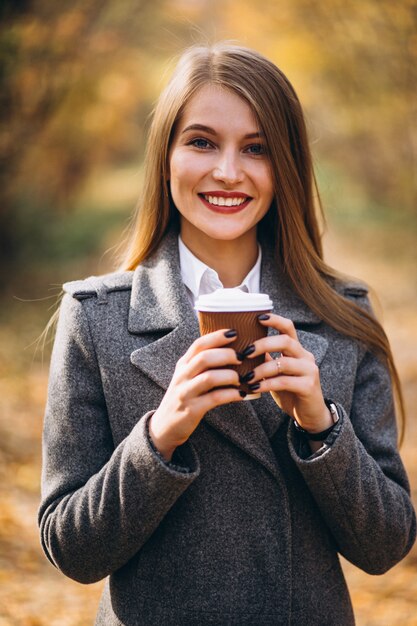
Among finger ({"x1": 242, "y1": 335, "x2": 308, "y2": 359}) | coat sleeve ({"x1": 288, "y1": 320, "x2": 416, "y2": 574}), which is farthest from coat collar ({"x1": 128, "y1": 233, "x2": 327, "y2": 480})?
finger ({"x1": 242, "y1": 335, "x2": 308, "y2": 359})

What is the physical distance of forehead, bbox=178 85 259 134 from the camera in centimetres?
223

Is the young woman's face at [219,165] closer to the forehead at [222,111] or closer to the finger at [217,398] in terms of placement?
the forehead at [222,111]

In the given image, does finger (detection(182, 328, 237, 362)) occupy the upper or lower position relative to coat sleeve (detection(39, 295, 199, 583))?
upper

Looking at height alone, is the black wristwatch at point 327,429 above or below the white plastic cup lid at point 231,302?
below

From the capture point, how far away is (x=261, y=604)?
2.12 meters

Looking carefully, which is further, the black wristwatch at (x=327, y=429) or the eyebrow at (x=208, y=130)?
the eyebrow at (x=208, y=130)

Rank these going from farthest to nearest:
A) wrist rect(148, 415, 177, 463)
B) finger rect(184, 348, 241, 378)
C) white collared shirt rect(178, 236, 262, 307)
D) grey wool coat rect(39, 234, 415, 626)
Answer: white collared shirt rect(178, 236, 262, 307)
grey wool coat rect(39, 234, 415, 626)
wrist rect(148, 415, 177, 463)
finger rect(184, 348, 241, 378)

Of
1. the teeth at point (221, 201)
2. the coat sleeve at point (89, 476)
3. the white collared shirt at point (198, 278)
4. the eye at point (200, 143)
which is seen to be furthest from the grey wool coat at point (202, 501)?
the eye at point (200, 143)

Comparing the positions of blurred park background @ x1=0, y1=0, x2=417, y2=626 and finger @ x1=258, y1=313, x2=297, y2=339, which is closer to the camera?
finger @ x1=258, y1=313, x2=297, y2=339

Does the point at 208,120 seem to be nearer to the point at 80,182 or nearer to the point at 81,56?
the point at 81,56

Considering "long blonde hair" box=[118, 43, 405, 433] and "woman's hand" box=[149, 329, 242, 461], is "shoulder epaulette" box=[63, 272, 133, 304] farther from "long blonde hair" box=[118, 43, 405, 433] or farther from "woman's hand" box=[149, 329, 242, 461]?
"woman's hand" box=[149, 329, 242, 461]

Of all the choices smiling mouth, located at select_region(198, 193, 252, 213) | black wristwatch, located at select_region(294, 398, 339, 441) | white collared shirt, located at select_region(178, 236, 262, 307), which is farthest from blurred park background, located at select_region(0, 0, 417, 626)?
black wristwatch, located at select_region(294, 398, 339, 441)

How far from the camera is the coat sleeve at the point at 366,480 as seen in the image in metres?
2.00

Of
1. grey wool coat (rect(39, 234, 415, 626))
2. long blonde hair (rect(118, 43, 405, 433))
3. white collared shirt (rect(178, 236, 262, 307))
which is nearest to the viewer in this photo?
grey wool coat (rect(39, 234, 415, 626))
